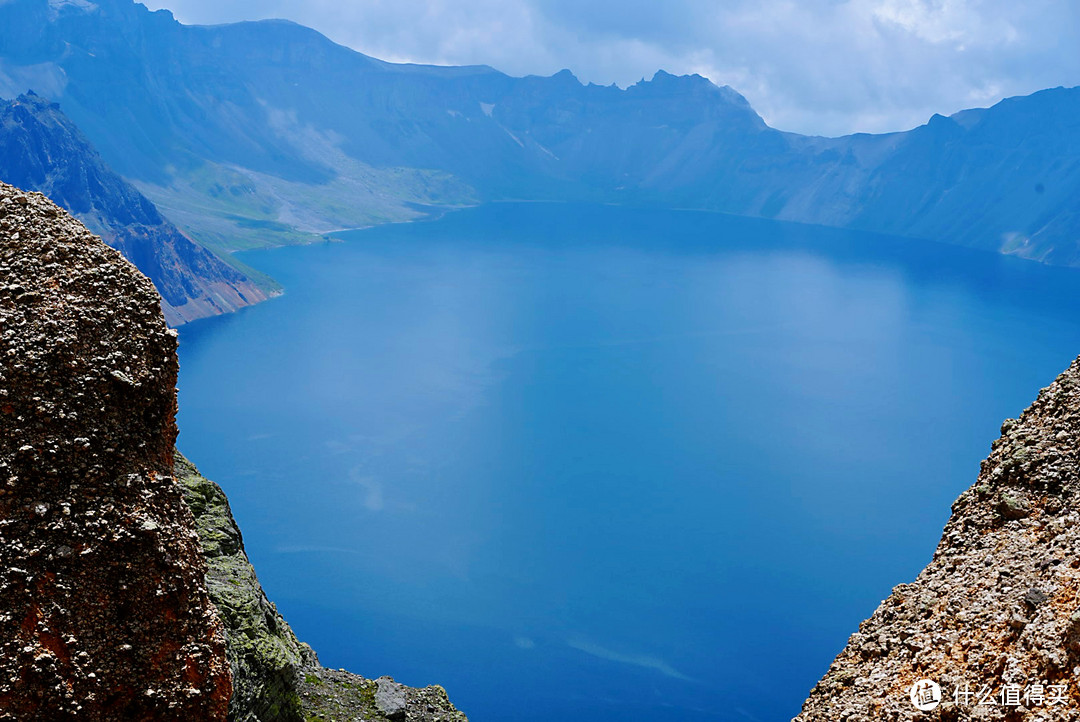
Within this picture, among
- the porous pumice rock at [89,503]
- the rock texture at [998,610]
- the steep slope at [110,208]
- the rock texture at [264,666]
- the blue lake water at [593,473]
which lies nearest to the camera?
the rock texture at [998,610]

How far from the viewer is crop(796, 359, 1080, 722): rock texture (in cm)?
935

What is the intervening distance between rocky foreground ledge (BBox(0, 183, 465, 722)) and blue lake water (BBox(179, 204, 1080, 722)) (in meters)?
39.1

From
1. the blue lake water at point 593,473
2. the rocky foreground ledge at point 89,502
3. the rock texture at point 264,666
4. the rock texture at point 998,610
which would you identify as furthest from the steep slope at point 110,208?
the rock texture at point 998,610

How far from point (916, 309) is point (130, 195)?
490 ft

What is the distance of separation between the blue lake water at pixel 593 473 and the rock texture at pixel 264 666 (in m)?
→ 24.7

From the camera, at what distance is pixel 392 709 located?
23.9 metres

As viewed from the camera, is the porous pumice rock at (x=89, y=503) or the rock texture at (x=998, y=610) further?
the porous pumice rock at (x=89, y=503)

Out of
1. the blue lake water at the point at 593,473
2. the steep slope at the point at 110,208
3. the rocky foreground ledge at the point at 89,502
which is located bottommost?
the rocky foreground ledge at the point at 89,502

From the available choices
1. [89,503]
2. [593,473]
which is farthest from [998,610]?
[593,473]

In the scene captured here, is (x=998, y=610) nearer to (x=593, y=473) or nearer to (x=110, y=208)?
(x=593, y=473)

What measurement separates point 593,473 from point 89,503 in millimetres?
72348

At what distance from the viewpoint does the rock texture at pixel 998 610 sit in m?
9.35

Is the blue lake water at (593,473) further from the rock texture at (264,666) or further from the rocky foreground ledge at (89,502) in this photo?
the rocky foreground ledge at (89,502)

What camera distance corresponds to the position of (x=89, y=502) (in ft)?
35.8
